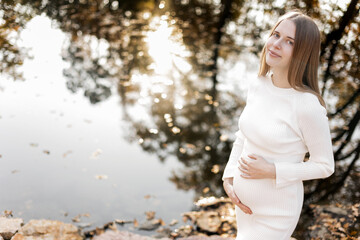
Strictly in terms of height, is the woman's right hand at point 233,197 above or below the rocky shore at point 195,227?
above

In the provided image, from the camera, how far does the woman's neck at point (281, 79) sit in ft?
7.13

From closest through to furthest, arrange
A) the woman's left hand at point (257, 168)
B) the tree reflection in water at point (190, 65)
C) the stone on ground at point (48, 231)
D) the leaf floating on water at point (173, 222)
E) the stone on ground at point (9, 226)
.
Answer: the woman's left hand at point (257, 168) < the stone on ground at point (9, 226) < the stone on ground at point (48, 231) < the leaf floating on water at point (173, 222) < the tree reflection in water at point (190, 65)

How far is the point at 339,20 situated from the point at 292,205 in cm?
883

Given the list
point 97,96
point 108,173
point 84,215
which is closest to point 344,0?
point 97,96

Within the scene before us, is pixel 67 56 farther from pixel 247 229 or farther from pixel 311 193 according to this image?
pixel 247 229

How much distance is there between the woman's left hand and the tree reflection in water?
3.33 m

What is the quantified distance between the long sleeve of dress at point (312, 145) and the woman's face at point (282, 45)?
0.27 meters

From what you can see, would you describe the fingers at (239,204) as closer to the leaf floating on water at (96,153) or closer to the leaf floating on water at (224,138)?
the leaf floating on water at (96,153)

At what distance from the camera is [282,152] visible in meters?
2.13

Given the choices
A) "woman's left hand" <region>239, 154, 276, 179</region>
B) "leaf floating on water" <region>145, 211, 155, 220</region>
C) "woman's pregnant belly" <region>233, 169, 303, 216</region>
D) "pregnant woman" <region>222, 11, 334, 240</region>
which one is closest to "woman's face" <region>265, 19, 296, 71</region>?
"pregnant woman" <region>222, 11, 334, 240</region>

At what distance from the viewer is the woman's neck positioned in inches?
85.6

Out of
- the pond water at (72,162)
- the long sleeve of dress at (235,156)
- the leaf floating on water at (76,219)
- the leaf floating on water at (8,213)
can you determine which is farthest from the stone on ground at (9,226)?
the long sleeve of dress at (235,156)

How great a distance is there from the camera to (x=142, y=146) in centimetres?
628

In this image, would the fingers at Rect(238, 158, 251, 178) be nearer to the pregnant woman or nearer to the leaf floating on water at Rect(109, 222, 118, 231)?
the pregnant woman
